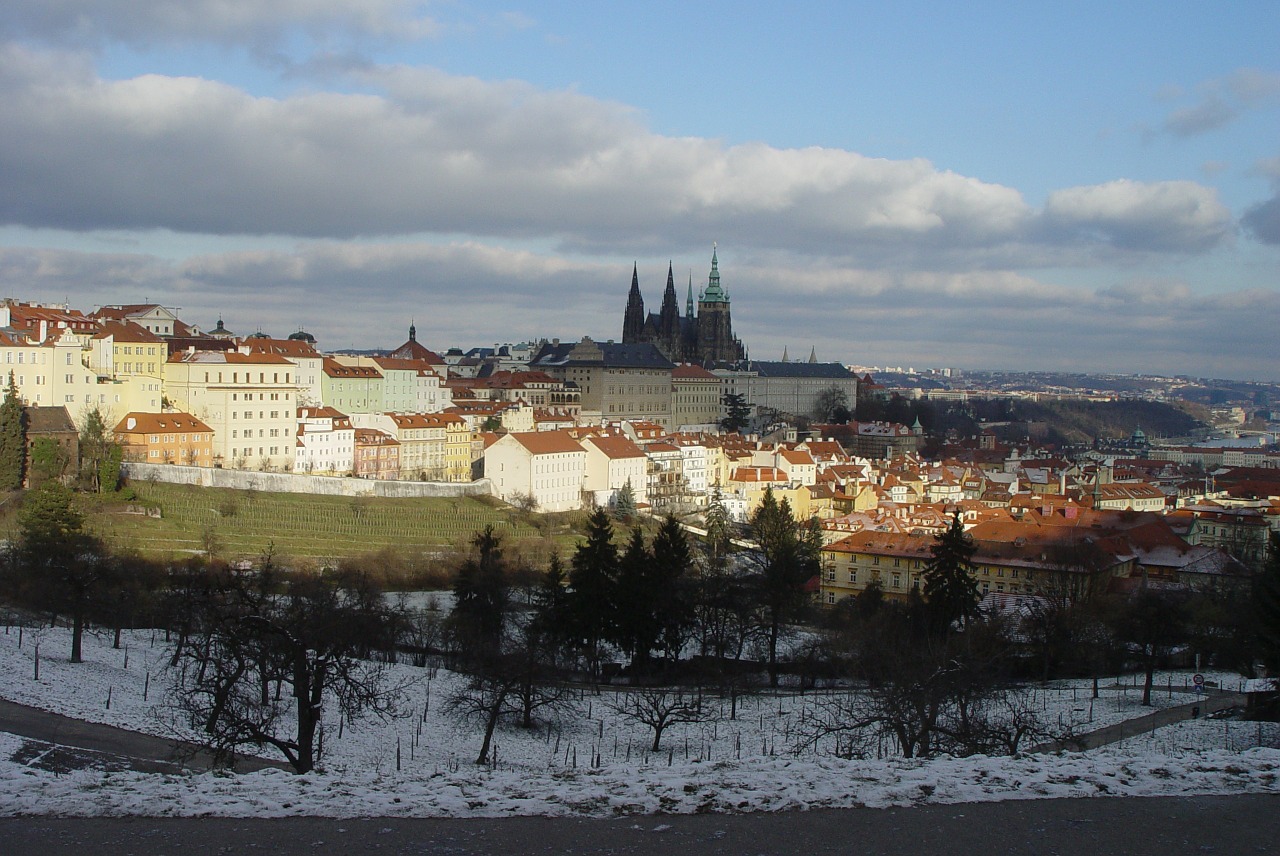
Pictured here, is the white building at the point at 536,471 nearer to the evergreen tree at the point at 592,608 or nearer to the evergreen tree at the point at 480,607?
the evergreen tree at the point at 480,607

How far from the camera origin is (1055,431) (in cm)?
16462

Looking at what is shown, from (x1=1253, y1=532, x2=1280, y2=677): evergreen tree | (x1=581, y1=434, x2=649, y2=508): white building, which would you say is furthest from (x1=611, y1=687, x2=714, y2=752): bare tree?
(x1=581, y1=434, x2=649, y2=508): white building

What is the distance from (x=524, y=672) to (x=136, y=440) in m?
33.2

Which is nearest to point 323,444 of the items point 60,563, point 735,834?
point 60,563

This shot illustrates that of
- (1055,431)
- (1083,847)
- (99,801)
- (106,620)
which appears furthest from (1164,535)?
(1055,431)

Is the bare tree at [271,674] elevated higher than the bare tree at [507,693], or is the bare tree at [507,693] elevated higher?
the bare tree at [271,674]

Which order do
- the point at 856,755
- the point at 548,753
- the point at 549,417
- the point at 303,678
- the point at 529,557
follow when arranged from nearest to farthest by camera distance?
the point at 303,678 < the point at 856,755 < the point at 548,753 < the point at 529,557 < the point at 549,417

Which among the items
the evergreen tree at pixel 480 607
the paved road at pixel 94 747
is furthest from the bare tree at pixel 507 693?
the paved road at pixel 94 747

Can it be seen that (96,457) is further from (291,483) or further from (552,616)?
(552,616)

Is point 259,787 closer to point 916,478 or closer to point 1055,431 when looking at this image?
point 916,478

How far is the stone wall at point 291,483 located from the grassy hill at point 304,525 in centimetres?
64

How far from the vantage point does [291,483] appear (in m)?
49.6

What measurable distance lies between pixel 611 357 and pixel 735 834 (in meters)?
87.1

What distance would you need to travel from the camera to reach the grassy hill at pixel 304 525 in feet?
127
